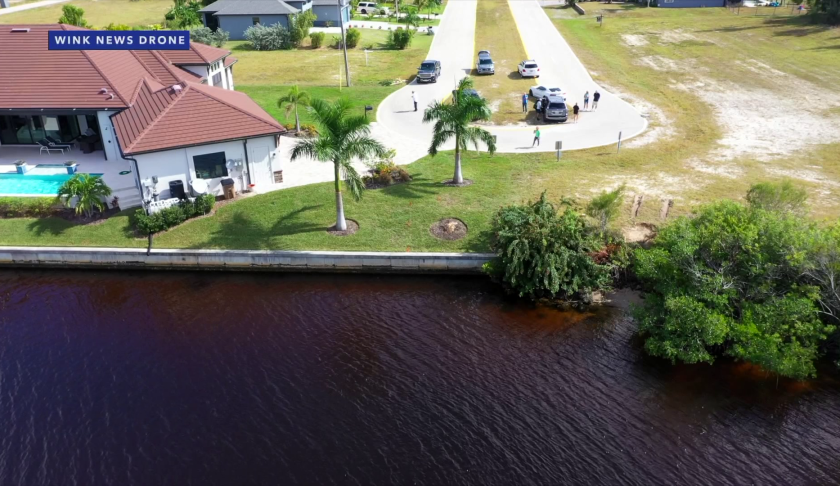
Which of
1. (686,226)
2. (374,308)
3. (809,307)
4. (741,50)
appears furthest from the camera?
(741,50)

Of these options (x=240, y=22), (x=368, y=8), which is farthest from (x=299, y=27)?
(x=368, y=8)

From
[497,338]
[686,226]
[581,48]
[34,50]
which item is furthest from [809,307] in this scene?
[581,48]

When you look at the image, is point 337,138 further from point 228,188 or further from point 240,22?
point 240,22

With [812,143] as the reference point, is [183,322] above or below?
below

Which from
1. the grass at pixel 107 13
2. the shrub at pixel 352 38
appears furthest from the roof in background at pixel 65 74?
the grass at pixel 107 13

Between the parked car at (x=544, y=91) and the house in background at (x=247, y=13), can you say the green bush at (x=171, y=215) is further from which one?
the house in background at (x=247, y=13)

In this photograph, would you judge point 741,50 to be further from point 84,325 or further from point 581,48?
point 84,325

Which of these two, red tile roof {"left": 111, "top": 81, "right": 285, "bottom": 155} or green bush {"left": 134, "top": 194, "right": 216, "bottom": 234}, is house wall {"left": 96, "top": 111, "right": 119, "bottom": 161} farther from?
green bush {"left": 134, "top": 194, "right": 216, "bottom": 234}
